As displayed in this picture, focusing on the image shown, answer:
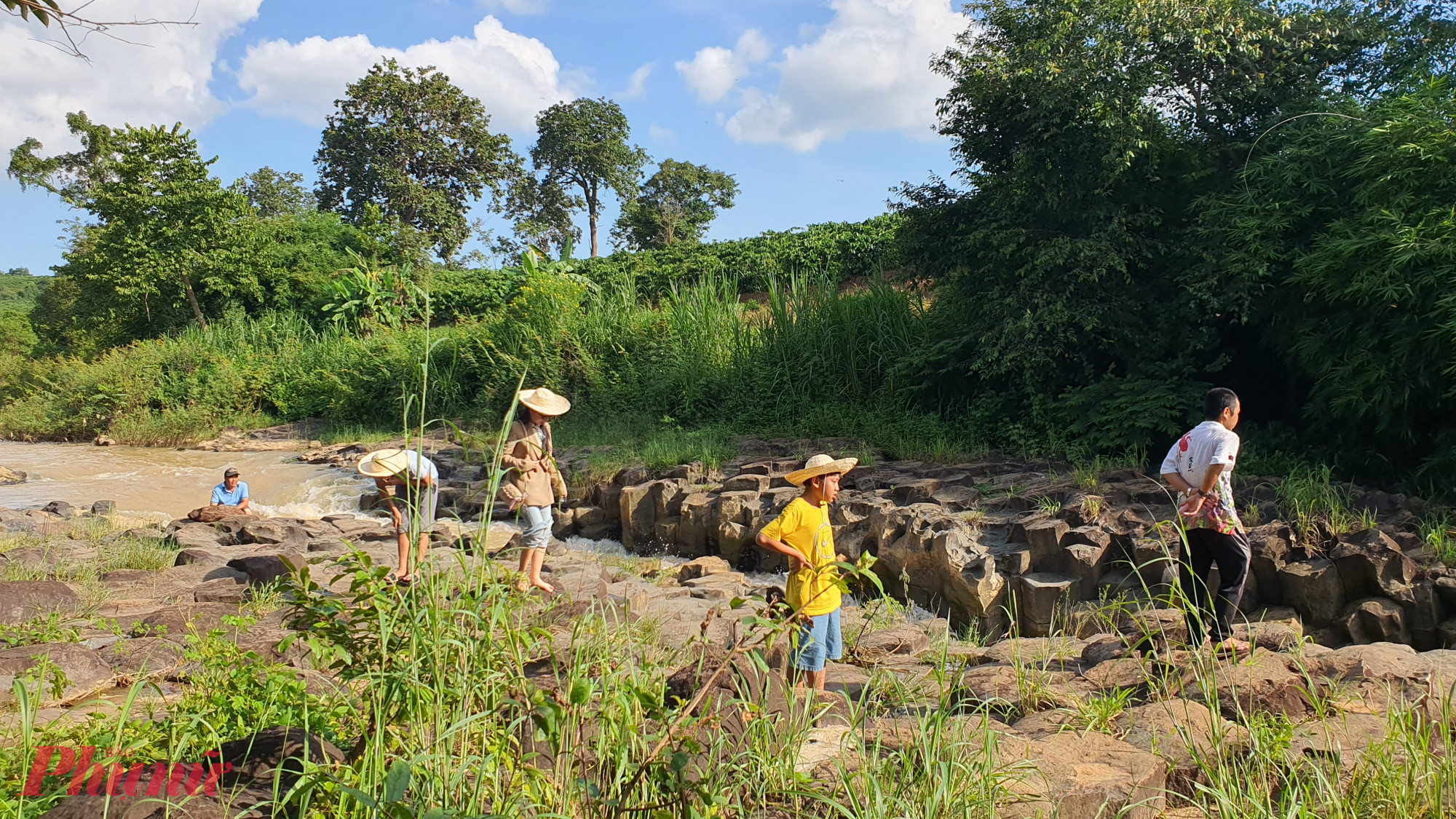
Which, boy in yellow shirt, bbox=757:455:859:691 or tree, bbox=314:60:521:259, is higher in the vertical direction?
tree, bbox=314:60:521:259

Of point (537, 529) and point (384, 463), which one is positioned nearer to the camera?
point (384, 463)

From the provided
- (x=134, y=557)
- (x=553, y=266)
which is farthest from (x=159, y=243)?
(x=134, y=557)

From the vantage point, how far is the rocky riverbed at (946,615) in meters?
3.19

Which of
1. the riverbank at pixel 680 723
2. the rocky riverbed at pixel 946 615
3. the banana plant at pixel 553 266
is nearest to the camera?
the riverbank at pixel 680 723

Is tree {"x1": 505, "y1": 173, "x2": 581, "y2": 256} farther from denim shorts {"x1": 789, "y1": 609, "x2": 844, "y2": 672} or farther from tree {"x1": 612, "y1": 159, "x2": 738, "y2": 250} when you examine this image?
denim shorts {"x1": 789, "y1": 609, "x2": 844, "y2": 672}

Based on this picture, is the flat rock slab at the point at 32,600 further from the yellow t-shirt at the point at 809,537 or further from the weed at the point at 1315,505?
the weed at the point at 1315,505

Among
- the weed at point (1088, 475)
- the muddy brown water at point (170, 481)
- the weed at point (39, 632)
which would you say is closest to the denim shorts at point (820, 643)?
the weed at point (39, 632)

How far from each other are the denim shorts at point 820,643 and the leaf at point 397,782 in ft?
7.00

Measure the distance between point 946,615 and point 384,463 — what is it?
487 centimetres

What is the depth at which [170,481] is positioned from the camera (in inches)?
658

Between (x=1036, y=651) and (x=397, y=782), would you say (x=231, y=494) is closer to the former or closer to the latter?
(x=1036, y=651)

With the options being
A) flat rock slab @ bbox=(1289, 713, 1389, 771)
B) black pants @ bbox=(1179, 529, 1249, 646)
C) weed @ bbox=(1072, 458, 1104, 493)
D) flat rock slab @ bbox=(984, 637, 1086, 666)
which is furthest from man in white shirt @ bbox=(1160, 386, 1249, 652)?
weed @ bbox=(1072, 458, 1104, 493)

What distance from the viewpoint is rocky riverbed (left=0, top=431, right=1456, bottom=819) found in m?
3.19

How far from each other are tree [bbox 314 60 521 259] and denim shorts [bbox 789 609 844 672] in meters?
30.8
